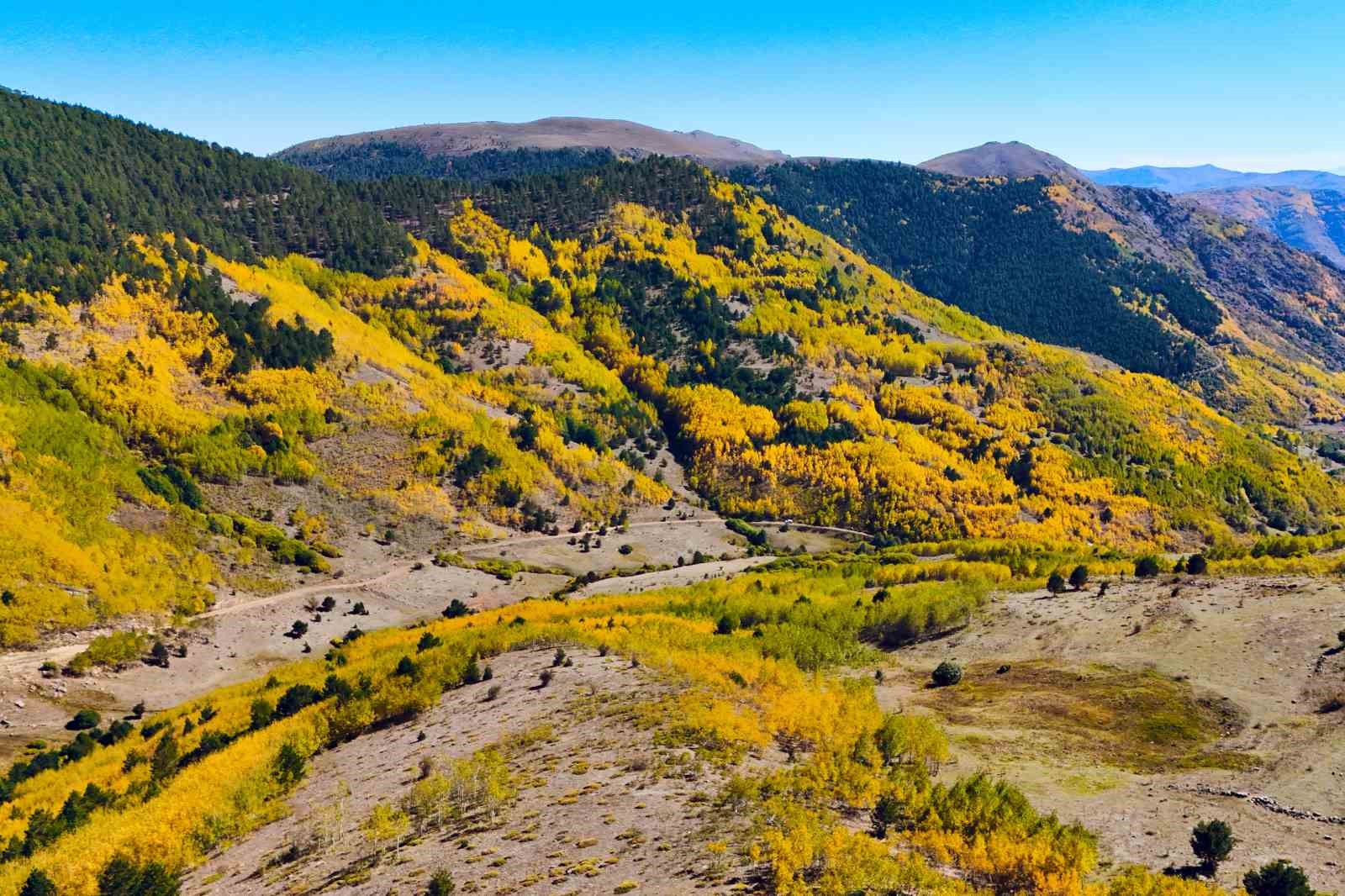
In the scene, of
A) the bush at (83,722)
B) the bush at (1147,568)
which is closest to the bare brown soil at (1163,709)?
the bush at (1147,568)

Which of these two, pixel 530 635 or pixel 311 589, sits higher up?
pixel 530 635

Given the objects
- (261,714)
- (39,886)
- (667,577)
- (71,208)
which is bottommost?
(667,577)

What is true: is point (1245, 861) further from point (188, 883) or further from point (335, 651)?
point (335, 651)

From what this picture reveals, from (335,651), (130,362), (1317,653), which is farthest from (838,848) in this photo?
(130,362)

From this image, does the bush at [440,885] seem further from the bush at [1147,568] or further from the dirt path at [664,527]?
the dirt path at [664,527]

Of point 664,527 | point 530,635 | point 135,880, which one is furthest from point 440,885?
point 664,527

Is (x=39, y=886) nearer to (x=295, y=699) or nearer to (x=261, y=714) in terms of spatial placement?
(x=261, y=714)
